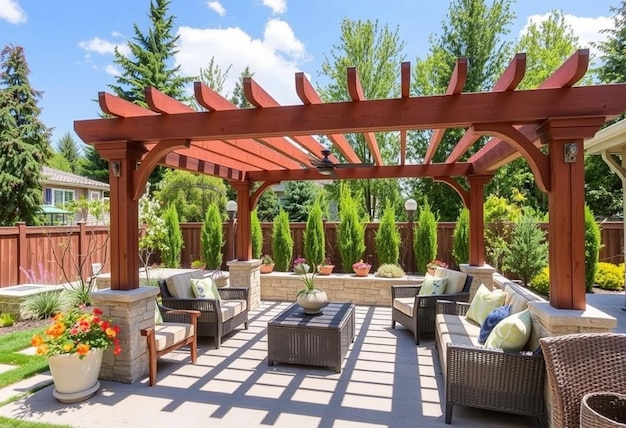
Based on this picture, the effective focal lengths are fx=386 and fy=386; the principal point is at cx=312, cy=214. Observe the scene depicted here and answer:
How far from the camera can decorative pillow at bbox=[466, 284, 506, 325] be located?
14.7ft

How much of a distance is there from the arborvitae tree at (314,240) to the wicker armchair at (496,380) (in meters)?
6.47

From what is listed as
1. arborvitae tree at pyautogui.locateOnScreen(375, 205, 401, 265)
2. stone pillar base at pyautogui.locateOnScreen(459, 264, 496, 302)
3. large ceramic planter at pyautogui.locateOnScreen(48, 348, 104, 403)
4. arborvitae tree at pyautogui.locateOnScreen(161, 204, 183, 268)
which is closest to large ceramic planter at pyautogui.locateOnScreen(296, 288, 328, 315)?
large ceramic planter at pyautogui.locateOnScreen(48, 348, 104, 403)

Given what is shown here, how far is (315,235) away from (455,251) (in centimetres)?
336

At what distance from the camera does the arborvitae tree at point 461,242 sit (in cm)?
894

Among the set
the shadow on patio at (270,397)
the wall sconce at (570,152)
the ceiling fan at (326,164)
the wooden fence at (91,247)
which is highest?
the ceiling fan at (326,164)

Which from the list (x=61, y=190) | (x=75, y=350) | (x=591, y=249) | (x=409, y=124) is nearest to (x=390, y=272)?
(x=591, y=249)

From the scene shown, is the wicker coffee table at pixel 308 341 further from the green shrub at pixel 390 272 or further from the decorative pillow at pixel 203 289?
the green shrub at pixel 390 272

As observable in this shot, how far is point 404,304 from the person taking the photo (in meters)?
5.69

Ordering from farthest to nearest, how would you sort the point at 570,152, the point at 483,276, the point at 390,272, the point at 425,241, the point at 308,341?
the point at 425,241 < the point at 390,272 < the point at 483,276 < the point at 308,341 < the point at 570,152

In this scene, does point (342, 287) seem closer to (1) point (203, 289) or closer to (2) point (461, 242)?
(2) point (461, 242)

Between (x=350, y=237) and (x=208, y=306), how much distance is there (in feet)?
16.1

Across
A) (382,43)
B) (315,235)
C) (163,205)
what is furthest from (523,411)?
(382,43)

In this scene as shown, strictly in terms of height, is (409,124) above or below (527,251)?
above

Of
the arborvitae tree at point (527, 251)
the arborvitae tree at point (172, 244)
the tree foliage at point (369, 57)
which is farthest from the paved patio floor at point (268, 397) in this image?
the tree foliage at point (369, 57)
